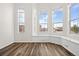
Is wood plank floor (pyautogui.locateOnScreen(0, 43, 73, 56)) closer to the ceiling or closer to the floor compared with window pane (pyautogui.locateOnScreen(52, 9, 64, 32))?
closer to the floor

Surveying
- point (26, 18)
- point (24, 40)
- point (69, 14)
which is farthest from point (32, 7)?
point (69, 14)

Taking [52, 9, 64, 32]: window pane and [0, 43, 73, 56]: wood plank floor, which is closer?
[0, 43, 73, 56]: wood plank floor

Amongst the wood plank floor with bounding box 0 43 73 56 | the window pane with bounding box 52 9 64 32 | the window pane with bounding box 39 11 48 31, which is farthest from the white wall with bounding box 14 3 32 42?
the wood plank floor with bounding box 0 43 73 56

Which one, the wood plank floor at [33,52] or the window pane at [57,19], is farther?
the window pane at [57,19]

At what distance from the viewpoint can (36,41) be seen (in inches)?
316

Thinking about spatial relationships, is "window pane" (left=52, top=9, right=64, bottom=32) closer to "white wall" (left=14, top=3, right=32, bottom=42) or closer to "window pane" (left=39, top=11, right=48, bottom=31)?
"window pane" (left=39, top=11, right=48, bottom=31)

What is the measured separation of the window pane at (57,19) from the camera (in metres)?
6.90

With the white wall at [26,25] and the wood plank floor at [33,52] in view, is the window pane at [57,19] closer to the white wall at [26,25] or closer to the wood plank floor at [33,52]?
the white wall at [26,25]

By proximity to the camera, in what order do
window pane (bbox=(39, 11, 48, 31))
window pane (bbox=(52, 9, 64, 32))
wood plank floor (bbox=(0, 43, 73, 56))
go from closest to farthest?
1. wood plank floor (bbox=(0, 43, 73, 56))
2. window pane (bbox=(52, 9, 64, 32))
3. window pane (bbox=(39, 11, 48, 31))

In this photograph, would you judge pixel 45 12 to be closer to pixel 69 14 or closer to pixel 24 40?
pixel 24 40

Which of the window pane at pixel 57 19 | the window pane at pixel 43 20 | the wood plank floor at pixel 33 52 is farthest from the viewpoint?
the window pane at pixel 43 20

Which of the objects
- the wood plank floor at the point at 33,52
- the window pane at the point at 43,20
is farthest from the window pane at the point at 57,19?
the wood plank floor at the point at 33,52

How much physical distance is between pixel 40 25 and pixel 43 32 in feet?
1.46

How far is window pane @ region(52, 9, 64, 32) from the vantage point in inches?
272
